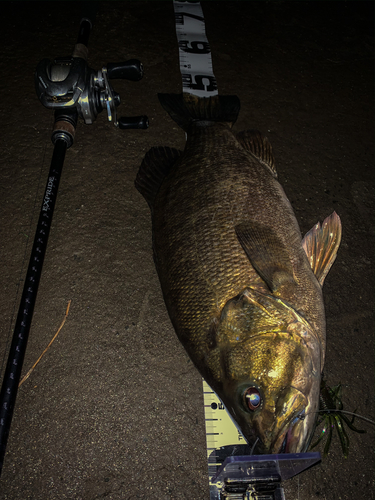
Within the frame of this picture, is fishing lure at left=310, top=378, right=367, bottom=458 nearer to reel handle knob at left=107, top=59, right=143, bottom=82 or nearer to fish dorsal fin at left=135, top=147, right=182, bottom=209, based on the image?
fish dorsal fin at left=135, top=147, right=182, bottom=209

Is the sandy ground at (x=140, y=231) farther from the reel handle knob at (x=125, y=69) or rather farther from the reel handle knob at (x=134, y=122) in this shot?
the reel handle knob at (x=125, y=69)

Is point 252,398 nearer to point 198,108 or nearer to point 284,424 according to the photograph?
point 284,424

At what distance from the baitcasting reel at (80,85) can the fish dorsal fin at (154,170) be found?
0.71ft

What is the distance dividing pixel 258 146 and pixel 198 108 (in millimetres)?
524

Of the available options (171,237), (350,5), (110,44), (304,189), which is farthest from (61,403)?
(350,5)

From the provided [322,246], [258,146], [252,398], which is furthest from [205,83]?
[252,398]

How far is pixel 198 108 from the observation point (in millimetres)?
2525

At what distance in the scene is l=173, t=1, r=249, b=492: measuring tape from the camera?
1.94m

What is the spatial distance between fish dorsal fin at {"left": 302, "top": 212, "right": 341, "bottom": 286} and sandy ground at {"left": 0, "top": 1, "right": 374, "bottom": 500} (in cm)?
46

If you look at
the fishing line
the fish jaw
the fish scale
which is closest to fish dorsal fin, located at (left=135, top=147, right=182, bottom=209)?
the fish scale

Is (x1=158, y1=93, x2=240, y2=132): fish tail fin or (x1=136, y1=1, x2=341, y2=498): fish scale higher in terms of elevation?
(x1=158, y1=93, x2=240, y2=132): fish tail fin

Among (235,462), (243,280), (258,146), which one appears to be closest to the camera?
(235,462)

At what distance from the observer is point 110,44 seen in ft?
10.1

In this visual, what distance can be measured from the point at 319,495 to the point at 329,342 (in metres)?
0.86
